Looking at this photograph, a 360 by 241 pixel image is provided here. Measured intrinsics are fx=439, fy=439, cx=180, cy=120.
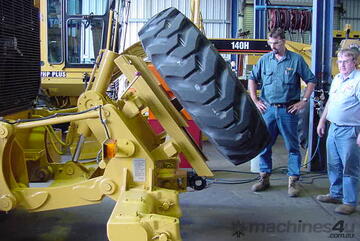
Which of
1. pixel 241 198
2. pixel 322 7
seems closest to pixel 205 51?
pixel 241 198

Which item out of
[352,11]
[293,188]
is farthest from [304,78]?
[352,11]

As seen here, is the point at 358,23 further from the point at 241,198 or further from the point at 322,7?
the point at 241,198

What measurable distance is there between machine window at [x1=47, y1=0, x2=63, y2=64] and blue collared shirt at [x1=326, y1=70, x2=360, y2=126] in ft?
17.3

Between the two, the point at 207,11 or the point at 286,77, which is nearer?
the point at 286,77

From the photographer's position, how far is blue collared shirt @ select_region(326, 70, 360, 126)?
3.79 metres

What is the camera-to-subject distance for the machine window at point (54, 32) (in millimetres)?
A: 7652

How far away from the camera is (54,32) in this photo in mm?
7715

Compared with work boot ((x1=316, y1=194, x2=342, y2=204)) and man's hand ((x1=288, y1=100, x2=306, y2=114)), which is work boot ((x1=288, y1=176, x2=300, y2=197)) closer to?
work boot ((x1=316, y1=194, x2=342, y2=204))

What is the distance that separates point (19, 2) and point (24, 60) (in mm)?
434

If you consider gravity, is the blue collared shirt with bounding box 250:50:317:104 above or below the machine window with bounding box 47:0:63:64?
below

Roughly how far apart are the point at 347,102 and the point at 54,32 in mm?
5521

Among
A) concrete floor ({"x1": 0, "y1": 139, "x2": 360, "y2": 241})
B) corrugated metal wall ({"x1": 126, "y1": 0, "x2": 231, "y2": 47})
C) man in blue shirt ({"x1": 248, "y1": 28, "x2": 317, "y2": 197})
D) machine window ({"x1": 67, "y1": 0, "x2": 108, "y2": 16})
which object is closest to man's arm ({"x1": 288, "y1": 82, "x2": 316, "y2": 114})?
man in blue shirt ({"x1": 248, "y1": 28, "x2": 317, "y2": 197})

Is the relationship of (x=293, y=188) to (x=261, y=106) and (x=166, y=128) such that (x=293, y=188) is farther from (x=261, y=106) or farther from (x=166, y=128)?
(x=166, y=128)

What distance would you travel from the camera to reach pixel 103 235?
11.0ft
